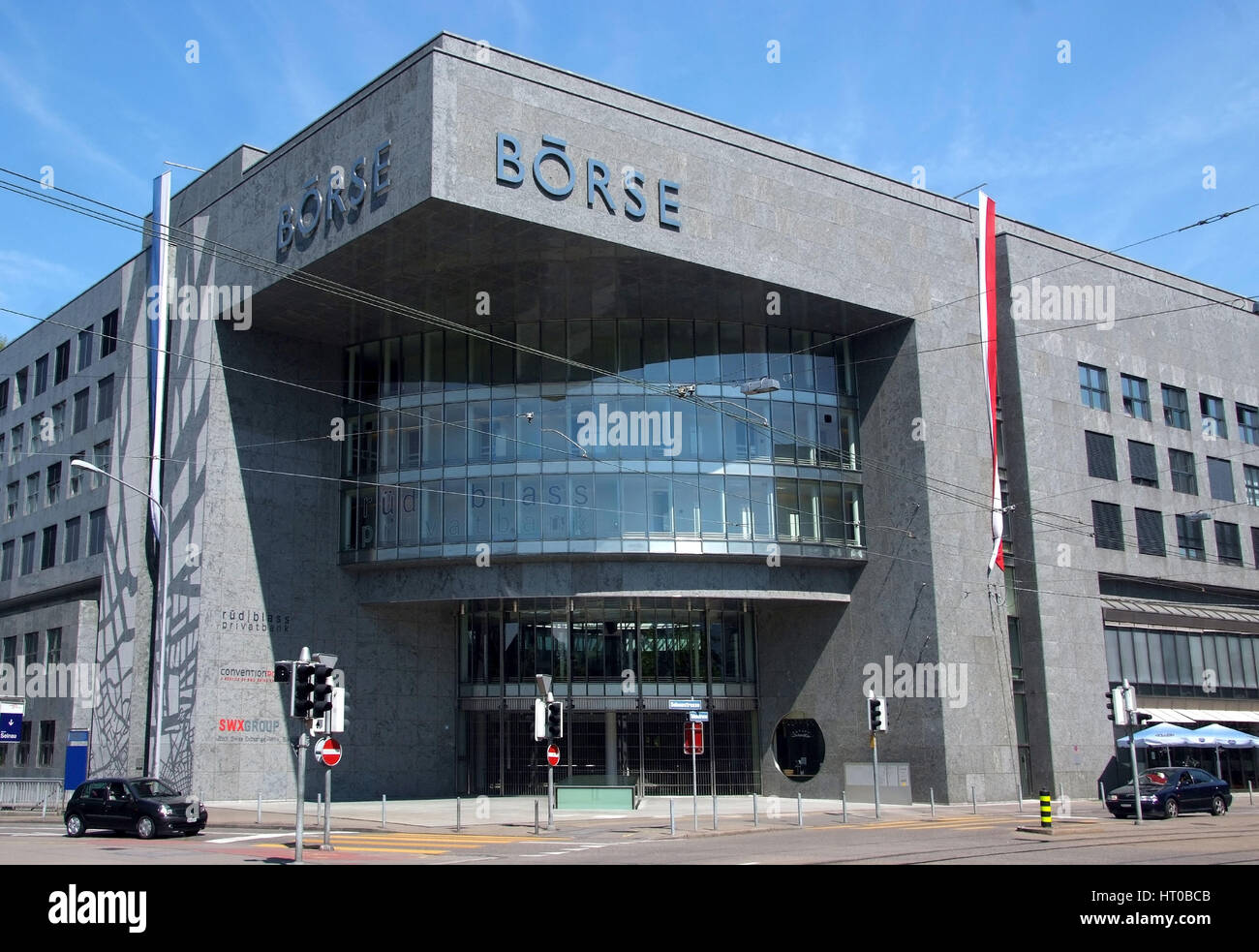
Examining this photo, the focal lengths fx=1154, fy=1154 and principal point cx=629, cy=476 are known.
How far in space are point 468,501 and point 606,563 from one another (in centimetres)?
545

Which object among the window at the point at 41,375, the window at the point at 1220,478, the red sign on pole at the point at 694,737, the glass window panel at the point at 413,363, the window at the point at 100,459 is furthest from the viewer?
the window at the point at 41,375

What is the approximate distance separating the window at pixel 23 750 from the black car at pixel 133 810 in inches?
1004

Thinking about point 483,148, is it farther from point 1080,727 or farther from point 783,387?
point 1080,727

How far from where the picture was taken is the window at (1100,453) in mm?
46656

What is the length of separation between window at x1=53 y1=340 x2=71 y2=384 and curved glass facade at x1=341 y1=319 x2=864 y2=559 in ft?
56.9

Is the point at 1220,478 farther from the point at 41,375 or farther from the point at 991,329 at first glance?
the point at 41,375

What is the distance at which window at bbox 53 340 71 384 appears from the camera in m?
52.7

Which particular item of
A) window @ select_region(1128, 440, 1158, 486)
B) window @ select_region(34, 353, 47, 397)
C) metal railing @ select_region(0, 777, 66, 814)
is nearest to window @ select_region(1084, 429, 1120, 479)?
window @ select_region(1128, 440, 1158, 486)

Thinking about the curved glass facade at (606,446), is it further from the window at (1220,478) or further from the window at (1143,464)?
the window at (1220,478)

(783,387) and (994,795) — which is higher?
(783,387)

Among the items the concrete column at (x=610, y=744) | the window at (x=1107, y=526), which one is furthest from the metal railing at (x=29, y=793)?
the window at (x=1107, y=526)

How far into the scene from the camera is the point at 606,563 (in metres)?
41.0
